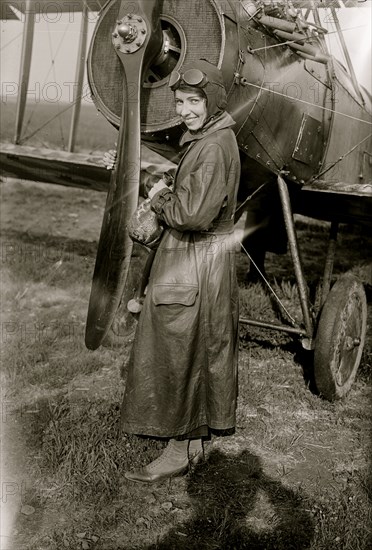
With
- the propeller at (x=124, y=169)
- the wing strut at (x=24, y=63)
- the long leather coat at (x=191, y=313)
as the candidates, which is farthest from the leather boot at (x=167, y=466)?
the wing strut at (x=24, y=63)

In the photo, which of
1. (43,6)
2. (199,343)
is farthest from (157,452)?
(43,6)

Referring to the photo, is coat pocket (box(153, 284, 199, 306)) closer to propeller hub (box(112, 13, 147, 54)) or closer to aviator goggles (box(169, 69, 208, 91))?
aviator goggles (box(169, 69, 208, 91))

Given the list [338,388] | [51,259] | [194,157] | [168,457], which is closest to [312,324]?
[338,388]

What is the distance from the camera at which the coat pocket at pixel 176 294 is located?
284 centimetres

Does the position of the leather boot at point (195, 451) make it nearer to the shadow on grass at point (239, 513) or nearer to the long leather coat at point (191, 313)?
the shadow on grass at point (239, 513)

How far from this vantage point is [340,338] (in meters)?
4.22

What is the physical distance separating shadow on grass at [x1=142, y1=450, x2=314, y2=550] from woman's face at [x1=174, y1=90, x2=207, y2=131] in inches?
75.6

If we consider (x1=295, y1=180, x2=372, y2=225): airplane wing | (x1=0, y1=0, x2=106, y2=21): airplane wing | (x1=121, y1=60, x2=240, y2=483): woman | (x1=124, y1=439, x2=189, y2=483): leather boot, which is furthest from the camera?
(x1=0, y1=0, x2=106, y2=21): airplane wing

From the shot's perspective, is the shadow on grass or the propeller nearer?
the shadow on grass

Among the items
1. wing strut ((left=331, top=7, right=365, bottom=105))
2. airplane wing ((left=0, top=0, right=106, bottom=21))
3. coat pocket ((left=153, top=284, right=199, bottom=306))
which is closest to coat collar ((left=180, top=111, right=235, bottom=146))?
coat pocket ((left=153, top=284, right=199, bottom=306))

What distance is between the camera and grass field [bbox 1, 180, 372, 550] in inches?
106

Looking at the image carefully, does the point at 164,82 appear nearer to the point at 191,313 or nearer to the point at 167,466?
the point at 191,313

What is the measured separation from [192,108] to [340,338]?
2.22 meters

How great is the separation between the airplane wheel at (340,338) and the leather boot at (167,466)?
1.40 meters
